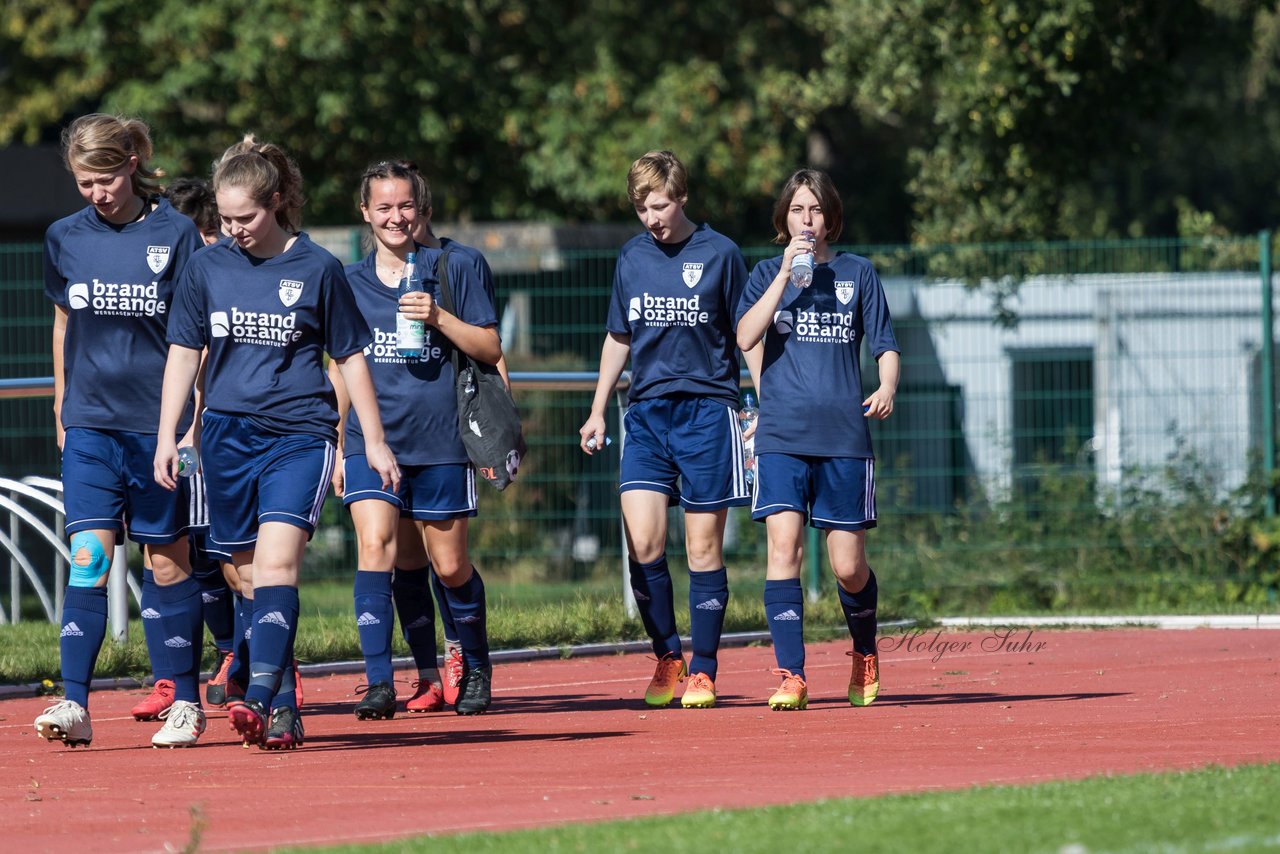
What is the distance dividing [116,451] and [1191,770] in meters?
3.64

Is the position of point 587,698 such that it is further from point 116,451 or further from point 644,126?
point 644,126

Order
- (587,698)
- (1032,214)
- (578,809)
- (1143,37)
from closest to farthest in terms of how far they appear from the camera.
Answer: (578,809) < (587,698) < (1143,37) < (1032,214)

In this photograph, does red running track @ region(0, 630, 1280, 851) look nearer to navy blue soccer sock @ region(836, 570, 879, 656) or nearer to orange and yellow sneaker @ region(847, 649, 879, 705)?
orange and yellow sneaker @ region(847, 649, 879, 705)

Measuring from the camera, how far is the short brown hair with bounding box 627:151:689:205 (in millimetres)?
8023

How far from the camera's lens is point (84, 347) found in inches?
277

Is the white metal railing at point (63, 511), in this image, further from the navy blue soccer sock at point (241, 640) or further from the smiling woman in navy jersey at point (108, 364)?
the smiling woman in navy jersey at point (108, 364)

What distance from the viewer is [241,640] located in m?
7.54

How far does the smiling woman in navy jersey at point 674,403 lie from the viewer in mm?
8070

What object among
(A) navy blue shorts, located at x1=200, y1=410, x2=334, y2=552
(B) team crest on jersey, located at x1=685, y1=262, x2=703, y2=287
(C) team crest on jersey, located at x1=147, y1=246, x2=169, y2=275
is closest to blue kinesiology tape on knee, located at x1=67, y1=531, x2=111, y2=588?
(A) navy blue shorts, located at x1=200, y1=410, x2=334, y2=552

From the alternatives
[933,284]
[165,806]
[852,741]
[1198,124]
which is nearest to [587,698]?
[852,741]

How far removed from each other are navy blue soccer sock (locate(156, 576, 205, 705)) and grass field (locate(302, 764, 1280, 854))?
2457mm

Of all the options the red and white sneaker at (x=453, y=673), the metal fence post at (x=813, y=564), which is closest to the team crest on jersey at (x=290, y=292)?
the red and white sneaker at (x=453, y=673)

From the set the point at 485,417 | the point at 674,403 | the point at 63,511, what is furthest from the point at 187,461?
the point at 63,511

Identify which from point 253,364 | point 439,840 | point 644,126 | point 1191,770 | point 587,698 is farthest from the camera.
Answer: point 644,126
